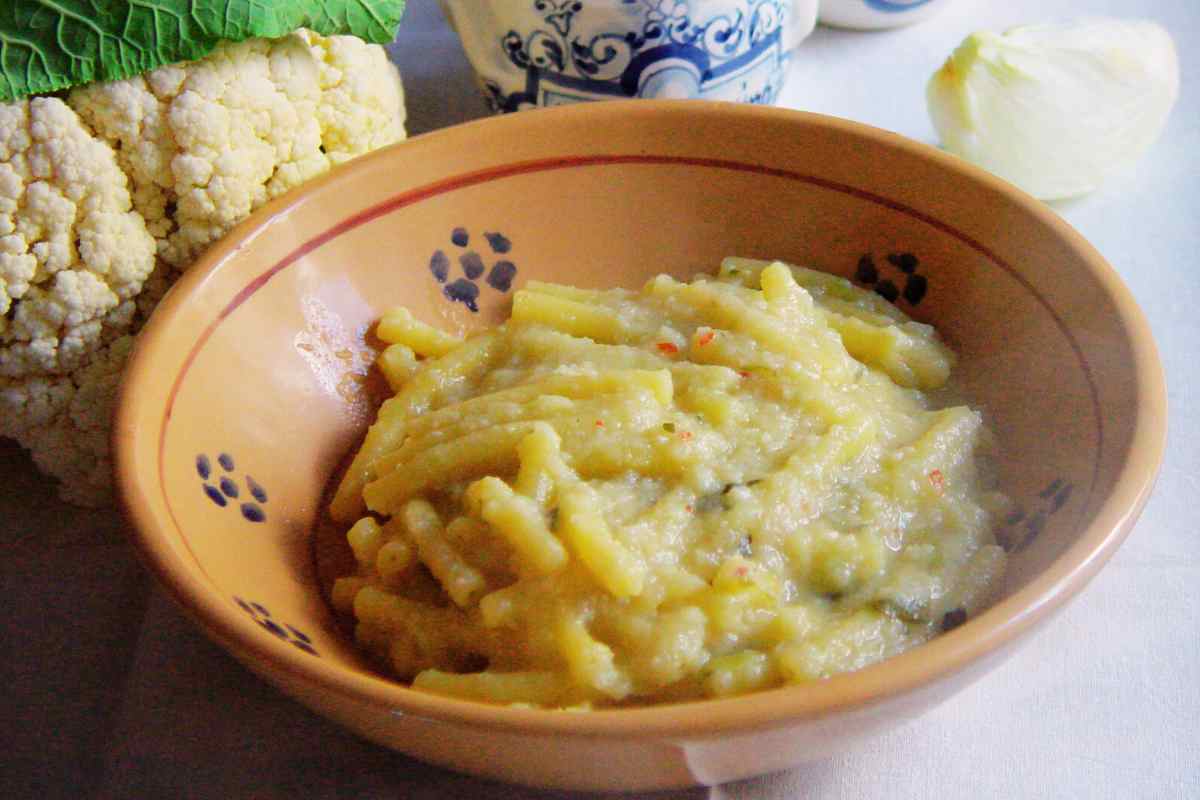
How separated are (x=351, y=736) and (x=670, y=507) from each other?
41 cm

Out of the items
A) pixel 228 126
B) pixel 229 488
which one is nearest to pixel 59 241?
pixel 228 126

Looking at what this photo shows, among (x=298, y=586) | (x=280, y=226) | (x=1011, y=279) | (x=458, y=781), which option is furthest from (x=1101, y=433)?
(x=280, y=226)

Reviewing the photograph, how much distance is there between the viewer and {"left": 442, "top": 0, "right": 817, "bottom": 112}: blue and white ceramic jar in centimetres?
166

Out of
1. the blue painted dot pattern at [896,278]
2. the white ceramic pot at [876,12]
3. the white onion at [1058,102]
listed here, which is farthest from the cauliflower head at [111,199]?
the white ceramic pot at [876,12]

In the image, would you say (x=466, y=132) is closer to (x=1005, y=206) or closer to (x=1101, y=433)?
(x=1005, y=206)

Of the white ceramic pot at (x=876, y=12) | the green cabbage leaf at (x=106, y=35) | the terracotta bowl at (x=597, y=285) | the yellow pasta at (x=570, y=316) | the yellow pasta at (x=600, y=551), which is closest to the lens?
the terracotta bowl at (x=597, y=285)

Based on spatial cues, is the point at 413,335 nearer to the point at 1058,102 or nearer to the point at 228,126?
the point at 228,126

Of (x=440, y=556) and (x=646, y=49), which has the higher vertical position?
(x=646, y=49)

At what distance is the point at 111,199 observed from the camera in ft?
4.42

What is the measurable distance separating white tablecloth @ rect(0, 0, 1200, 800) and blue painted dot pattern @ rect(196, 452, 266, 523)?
0.17 metres

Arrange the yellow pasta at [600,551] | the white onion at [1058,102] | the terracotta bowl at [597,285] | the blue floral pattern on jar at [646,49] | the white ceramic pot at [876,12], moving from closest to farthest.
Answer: the terracotta bowl at [597,285] → the yellow pasta at [600,551] → the blue floral pattern on jar at [646,49] → the white onion at [1058,102] → the white ceramic pot at [876,12]

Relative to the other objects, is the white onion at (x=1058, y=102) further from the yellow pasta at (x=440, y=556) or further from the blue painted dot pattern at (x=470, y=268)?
the yellow pasta at (x=440, y=556)

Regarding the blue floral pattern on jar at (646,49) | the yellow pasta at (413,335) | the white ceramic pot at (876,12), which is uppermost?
the blue floral pattern on jar at (646,49)

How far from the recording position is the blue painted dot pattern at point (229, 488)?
1.24 m
